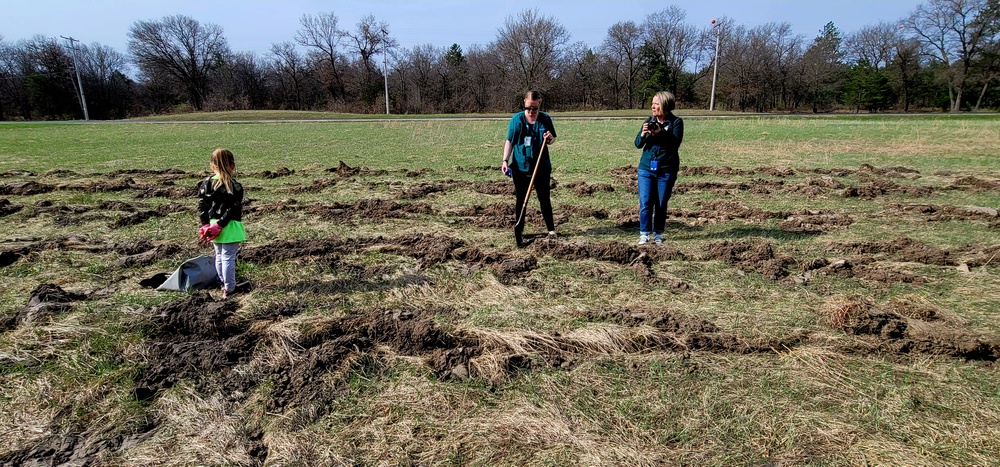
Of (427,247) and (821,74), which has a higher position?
(821,74)

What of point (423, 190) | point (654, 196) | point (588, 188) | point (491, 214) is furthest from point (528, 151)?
point (423, 190)

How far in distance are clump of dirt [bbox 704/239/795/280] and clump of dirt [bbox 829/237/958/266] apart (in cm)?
94

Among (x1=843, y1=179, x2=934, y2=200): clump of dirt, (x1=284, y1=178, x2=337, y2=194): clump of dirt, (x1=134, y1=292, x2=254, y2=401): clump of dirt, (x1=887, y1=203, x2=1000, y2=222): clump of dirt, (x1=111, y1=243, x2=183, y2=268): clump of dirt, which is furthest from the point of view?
(x1=284, y1=178, x2=337, y2=194): clump of dirt

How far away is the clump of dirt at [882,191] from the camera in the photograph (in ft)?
31.5

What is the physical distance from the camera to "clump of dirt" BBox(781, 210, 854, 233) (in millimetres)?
7414

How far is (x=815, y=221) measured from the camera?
306 inches

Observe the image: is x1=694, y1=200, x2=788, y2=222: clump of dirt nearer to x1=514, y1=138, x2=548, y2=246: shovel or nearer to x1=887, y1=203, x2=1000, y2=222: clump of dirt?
x1=887, y1=203, x2=1000, y2=222: clump of dirt

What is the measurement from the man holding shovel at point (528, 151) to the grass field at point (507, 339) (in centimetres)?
74

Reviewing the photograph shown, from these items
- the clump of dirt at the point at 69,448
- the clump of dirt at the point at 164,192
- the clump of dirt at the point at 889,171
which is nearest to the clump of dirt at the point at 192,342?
the clump of dirt at the point at 69,448

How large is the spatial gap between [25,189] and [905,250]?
15.5 metres

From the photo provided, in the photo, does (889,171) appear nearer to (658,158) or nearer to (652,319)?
(658,158)

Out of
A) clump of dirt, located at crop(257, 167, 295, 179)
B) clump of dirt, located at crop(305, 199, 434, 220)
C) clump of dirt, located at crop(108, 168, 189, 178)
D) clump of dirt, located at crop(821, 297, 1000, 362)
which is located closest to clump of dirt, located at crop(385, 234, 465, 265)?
clump of dirt, located at crop(305, 199, 434, 220)

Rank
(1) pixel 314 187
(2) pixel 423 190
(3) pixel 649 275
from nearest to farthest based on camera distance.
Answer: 1. (3) pixel 649 275
2. (2) pixel 423 190
3. (1) pixel 314 187

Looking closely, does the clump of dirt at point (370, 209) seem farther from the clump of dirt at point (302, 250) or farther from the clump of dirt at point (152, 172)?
the clump of dirt at point (152, 172)
